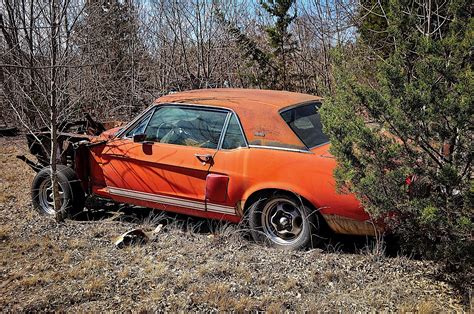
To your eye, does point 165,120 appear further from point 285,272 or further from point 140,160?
point 285,272

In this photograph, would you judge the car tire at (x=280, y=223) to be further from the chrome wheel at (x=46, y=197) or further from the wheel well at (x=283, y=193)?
the chrome wheel at (x=46, y=197)

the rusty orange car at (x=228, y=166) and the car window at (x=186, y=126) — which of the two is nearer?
the rusty orange car at (x=228, y=166)

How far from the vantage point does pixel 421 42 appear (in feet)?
10.6

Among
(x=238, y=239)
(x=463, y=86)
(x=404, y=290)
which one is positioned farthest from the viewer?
(x=238, y=239)

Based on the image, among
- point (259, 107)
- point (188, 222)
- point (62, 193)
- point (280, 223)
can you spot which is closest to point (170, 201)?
point (188, 222)

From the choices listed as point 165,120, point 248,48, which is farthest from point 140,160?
point 248,48

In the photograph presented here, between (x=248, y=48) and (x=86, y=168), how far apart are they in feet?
25.8

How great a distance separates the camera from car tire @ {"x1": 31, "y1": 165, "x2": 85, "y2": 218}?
550 centimetres

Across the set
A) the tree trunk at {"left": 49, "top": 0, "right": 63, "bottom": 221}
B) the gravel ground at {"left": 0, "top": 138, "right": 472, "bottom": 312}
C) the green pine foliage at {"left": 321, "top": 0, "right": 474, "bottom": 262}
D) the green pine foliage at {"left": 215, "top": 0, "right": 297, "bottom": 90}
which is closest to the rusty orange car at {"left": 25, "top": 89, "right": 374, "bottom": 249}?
the tree trunk at {"left": 49, "top": 0, "right": 63, "bottom": 221}

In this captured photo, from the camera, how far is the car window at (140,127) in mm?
5289

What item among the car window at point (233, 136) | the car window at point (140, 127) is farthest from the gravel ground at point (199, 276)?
the car window at point (140, 127)

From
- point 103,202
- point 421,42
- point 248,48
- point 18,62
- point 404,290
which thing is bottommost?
point 404,290

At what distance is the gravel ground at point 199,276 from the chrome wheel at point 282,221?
0.18 metres

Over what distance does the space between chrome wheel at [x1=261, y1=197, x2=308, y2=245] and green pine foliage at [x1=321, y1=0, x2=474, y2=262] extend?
86 cm
